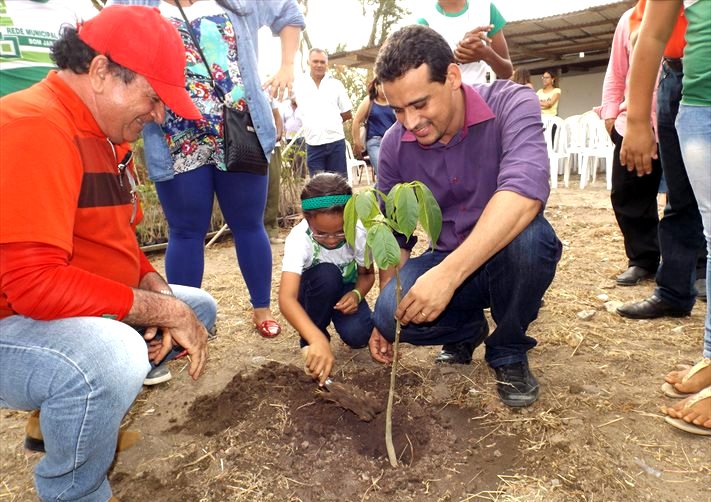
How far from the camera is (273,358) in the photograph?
2508mm

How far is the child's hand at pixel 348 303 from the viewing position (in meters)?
2.24

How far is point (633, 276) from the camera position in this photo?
3146mm

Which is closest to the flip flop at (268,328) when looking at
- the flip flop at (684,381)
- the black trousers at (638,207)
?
the flip flop at (684,381)

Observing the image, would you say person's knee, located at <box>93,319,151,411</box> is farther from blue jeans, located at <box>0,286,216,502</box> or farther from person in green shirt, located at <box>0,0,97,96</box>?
person in green shirt, located at <box>0,0,97,96</box>

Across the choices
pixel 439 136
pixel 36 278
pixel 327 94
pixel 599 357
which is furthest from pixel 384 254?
pixel 327 94

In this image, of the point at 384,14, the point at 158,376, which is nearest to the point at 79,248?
the point at 158,376

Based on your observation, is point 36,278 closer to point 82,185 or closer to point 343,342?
point 82,185

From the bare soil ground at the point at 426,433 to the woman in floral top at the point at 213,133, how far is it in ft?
2.02

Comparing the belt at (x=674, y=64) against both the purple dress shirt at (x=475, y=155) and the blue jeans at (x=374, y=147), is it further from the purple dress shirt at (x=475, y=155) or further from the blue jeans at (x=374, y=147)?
the blue jeans at (x=374, y=147)

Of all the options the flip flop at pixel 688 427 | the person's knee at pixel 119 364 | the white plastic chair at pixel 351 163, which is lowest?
the white plastic chair at pixel 351 163

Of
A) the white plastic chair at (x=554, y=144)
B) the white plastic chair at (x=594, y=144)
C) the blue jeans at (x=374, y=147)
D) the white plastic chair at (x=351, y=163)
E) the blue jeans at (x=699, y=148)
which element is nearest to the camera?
the blue jeans at (x=699, y=148)

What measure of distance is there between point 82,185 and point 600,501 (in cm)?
168

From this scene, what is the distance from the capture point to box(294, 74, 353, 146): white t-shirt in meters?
5.06

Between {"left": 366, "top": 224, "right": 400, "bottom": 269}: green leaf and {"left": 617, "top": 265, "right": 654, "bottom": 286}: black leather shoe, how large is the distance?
2.41 meters
